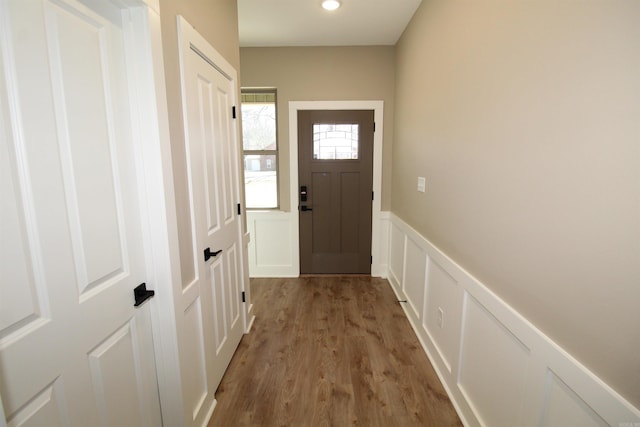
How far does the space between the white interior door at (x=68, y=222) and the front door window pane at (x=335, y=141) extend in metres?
2.57

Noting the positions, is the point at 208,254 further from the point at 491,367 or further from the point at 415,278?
the point at 415,278

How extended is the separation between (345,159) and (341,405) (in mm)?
2579

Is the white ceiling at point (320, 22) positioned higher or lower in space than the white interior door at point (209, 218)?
higher

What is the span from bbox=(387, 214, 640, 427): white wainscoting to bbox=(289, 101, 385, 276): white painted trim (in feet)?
3.78

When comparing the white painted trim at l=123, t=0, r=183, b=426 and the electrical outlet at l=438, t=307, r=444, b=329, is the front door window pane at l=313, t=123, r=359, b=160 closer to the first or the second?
the electrical outlet at l=438, t=307, r=444, b=329

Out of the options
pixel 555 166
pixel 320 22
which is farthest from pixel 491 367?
pixel 320 22

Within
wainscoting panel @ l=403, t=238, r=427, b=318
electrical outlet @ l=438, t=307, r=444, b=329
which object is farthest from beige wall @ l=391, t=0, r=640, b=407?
wainscoting panel @ l=403, t=238, r=427, b=318

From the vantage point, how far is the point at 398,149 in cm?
327

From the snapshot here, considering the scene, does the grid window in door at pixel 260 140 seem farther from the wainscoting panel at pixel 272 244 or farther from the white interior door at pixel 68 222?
the white interior door at pixel 68 222

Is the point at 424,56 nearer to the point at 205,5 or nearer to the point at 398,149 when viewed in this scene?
the point at 398,149

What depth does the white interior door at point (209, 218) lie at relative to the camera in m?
1.50

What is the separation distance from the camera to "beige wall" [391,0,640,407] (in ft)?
2.57

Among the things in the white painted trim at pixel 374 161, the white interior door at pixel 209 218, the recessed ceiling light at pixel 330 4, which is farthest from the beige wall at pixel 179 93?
the white painted trim at pixel 374 161

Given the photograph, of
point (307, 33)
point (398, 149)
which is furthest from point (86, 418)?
point (307, 33)
